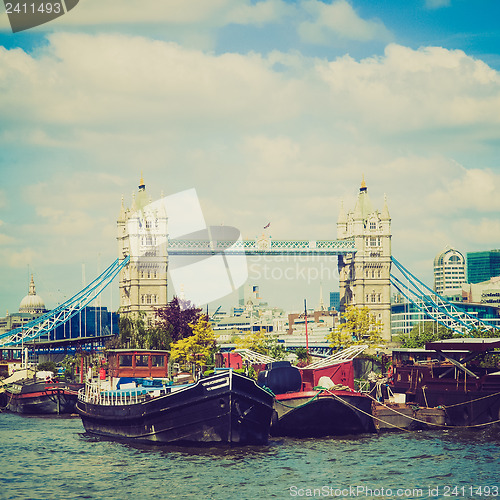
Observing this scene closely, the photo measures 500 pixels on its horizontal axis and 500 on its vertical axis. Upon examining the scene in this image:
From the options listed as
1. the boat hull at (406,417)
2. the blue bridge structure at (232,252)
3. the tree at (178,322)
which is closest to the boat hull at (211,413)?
the boat hull at (406,417)

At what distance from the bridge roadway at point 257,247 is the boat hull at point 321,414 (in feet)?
353

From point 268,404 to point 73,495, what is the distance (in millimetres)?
11913

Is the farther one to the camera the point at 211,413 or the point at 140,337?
the point at 140,337

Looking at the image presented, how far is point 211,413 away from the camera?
41.8 m

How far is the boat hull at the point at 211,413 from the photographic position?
137ft

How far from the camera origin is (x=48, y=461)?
1657 inches

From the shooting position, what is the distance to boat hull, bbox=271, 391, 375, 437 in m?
47.2

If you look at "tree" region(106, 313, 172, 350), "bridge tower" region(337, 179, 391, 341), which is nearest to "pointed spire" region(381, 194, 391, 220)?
"bridge tower" region(337, 179, 391, 341)

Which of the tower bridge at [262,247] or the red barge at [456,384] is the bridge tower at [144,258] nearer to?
the tower bridge at [262,247]

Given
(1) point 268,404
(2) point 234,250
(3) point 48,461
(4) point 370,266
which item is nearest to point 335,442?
(1) point 268,404

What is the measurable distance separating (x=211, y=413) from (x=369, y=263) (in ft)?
428

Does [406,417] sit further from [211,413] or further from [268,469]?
[268,469]

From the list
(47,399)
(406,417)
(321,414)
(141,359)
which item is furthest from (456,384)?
(47,399)

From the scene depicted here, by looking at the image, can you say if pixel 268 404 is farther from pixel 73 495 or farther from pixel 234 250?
pixel 234 250
